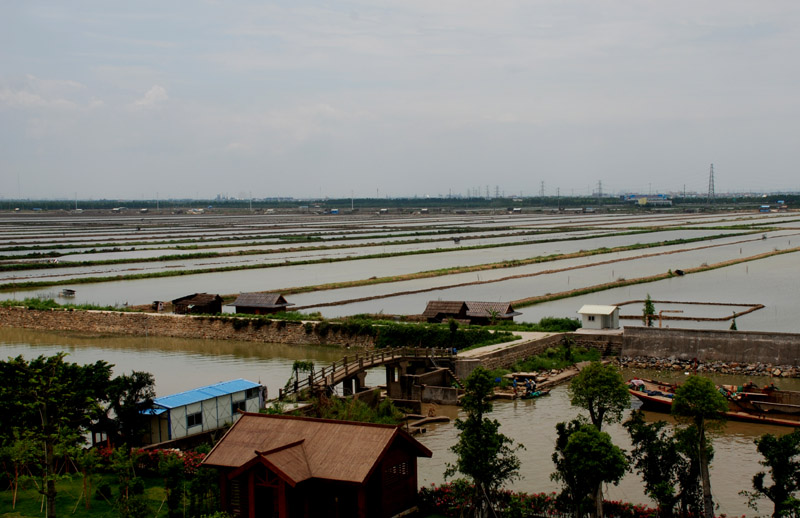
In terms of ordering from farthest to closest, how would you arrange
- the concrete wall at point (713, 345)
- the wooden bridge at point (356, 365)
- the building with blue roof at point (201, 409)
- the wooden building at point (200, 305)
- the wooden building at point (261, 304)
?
the wooden building at point (200, 305) → the wooden building at point (261, 304) → the concrete wall at point (713, 345) → the wooden bridge at point (356, 365) → the building with blue roof at point (201, 409)

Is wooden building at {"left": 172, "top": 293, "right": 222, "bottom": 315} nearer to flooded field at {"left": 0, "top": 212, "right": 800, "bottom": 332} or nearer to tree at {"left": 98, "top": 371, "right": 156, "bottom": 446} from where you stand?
flooded field at {"left": 0, "top": 212, "right": 800, "bottom": 332}

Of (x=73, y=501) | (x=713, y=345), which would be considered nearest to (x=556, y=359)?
(x=713, y=345)

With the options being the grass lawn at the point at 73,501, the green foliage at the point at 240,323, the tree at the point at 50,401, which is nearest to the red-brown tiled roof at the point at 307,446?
the grass lawn at the point at 73,501

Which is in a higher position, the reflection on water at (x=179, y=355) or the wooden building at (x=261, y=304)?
the wooden building at (x=261, y=304)

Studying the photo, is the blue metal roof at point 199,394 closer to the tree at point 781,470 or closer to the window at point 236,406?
the window at point 236,406

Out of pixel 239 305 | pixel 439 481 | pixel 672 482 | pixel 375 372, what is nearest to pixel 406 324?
pixel 375 372

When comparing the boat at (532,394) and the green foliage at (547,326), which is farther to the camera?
the green foliage at (547,326)
